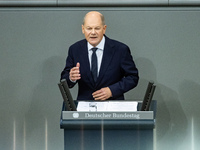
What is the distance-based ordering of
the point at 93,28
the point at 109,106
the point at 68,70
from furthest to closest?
the point at 68,70
the point at 93,28
the point at 109,106

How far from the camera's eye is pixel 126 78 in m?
4.88

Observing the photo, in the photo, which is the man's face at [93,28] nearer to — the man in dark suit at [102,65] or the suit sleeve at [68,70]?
the man in dark suit at [102,65]

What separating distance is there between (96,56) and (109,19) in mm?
1148

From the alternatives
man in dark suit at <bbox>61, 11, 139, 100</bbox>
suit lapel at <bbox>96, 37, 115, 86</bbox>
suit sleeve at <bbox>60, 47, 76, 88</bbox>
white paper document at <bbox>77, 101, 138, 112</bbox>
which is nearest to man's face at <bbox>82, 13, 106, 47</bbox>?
man in dark suit at <bbox>61, 11, 139, 100</bbox>

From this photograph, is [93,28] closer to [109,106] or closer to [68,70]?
[68,70]

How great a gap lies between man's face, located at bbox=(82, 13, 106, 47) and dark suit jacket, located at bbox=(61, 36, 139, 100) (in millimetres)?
178

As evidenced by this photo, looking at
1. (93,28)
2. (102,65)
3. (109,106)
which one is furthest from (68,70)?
(109,106)

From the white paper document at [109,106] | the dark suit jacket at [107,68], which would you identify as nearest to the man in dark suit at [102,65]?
the dark suit jacket at [107,68]

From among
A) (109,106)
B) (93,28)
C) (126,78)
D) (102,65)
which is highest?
(93,28)

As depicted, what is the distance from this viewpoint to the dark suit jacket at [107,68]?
4.90 metres

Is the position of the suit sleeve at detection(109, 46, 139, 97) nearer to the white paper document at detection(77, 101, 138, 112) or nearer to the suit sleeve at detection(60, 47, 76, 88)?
the suit sleeve at detection(60, 47, 76, 88)

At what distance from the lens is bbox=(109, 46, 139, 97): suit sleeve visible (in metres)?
4.76

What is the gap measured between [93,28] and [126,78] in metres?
0.51

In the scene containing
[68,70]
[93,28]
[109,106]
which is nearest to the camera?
[109,106]
